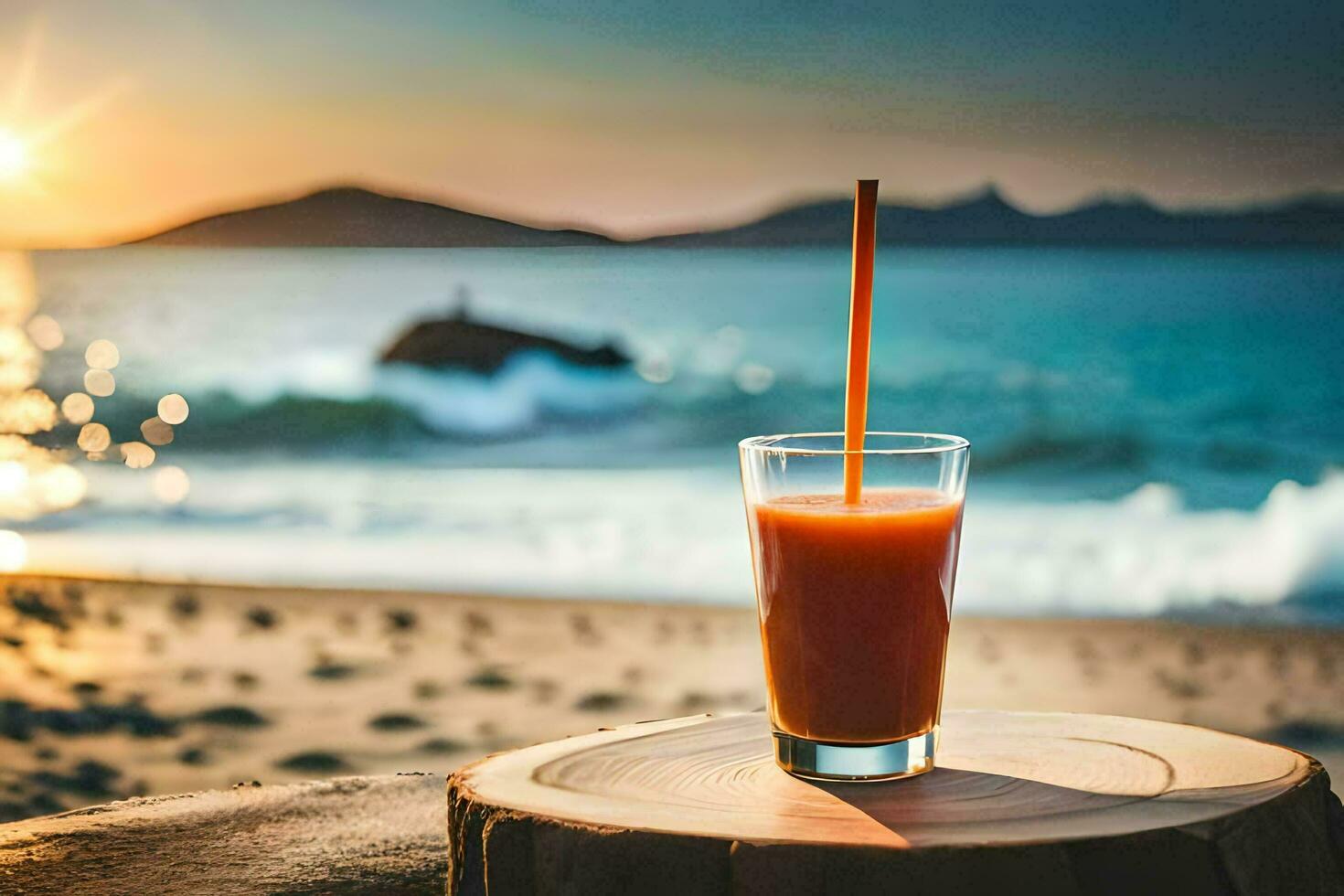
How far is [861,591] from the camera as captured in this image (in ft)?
4.87

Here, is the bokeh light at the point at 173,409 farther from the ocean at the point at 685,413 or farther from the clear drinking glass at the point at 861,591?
the clear drinking glass at the point at 861,591

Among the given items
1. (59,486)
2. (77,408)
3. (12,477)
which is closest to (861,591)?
(59,486)

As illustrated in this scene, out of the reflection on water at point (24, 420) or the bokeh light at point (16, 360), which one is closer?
the reflection on water at point (24, 420)

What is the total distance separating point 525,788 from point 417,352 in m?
11.8

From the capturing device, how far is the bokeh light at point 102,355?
13133 mm

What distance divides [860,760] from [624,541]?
593cm

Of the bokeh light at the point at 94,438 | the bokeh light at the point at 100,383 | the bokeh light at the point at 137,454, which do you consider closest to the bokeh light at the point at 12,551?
the bokeh light at the point at 137,454

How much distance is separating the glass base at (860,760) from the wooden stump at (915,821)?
18 millimetres

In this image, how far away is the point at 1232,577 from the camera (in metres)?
6.81

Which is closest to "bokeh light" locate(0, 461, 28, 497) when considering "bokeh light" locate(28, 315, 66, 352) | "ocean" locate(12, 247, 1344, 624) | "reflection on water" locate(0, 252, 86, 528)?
"reflection on water" locate(0, 252, 86, 528)

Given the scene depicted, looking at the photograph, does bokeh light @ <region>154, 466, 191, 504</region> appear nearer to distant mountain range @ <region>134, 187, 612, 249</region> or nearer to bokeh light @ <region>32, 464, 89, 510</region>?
bokeh light @ <region>32, 464, 89, 510</region>

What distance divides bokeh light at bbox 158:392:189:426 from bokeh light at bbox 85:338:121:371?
101 cm

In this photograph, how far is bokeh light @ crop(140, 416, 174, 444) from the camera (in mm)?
11527

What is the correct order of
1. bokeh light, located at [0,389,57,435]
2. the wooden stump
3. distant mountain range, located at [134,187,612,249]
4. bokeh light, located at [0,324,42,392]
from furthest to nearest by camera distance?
bokeh light, located at [0,324,42,392]
bokeh light, located at [0,389,57,435]
distant mountain range, located at [134,187,612,249]
the wooden stump
